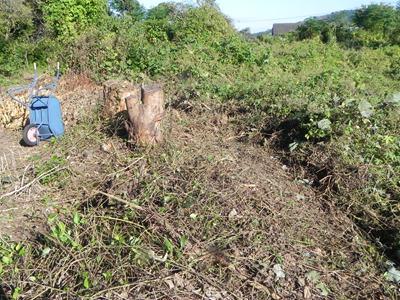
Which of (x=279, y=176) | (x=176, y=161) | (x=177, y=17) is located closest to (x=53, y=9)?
(x=177, y=17)

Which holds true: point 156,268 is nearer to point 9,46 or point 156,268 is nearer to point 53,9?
point 53,9

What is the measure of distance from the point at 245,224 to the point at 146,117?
221cm

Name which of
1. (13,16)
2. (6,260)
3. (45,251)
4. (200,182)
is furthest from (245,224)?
(13,16)

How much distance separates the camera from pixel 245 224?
11.1ft

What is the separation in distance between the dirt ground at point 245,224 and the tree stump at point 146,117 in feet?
0.80

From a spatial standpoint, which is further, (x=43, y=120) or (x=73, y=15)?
(x=73, y=15)

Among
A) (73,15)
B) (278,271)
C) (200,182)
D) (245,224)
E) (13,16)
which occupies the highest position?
(13,16)

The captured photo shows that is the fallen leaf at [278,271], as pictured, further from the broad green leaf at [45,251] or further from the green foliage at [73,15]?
the green foliage at [73,15]

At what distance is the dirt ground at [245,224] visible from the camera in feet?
9.39

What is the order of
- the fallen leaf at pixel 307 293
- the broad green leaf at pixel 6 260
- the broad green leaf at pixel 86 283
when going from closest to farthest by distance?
the broad green leaf at pixel 86 283, the fallen leaf at pixel 307 293, the broad green leaf at pixel 6 260

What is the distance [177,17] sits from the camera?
14.9 meters

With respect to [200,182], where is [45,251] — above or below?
below

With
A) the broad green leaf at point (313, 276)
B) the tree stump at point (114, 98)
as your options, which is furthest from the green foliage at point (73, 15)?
A: the broad green leaf at point (313, 276)

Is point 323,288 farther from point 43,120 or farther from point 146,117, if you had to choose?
point 43,120
